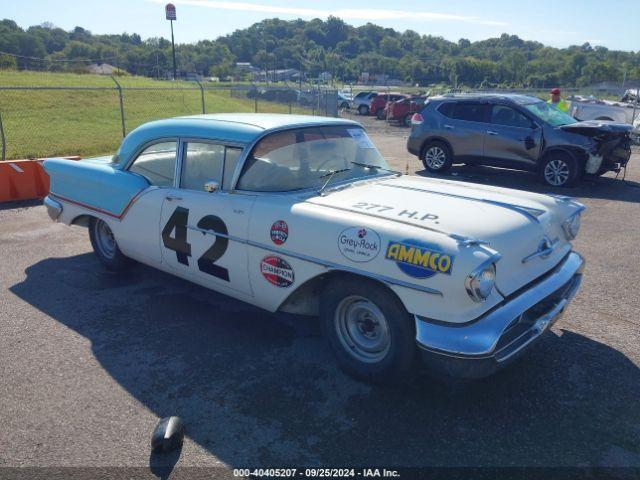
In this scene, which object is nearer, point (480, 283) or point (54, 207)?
point (480, 283)

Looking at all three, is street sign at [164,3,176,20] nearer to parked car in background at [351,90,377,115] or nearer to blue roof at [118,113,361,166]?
parked car in background at [351,90,377,115]

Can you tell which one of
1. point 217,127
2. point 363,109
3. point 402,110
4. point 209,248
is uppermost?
point 217,127

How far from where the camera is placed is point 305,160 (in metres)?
4.46

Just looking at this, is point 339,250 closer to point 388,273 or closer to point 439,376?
point 388,273

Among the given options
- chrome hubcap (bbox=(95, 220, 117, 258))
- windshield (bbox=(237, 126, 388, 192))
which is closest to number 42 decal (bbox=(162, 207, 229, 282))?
windshield (bbox=(237, 126, 388, 192))

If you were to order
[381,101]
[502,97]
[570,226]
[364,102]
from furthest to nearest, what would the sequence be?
[364,102] < [381,101] < [502,97] < [570,226]

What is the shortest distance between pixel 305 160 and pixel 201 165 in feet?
3.00

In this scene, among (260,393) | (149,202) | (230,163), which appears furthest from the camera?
(149,202)

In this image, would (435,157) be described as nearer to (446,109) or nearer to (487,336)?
(446,109)

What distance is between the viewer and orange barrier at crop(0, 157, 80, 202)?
877cm

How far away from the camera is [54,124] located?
1975 centimetres

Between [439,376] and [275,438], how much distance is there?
1045 mm

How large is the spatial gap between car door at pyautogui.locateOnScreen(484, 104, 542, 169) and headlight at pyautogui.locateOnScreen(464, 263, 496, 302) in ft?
26.9

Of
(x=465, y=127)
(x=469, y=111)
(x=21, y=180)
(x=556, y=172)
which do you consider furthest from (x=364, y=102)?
(x=21, y=180)
